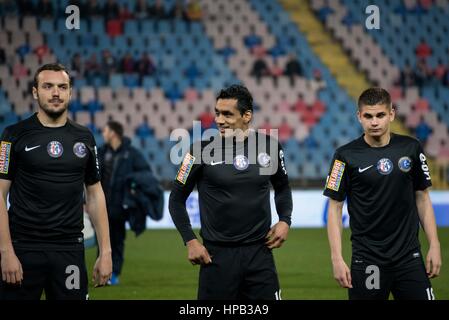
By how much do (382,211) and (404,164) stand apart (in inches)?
13.6

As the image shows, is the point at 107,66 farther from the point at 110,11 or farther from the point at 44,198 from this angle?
the point at 44,198

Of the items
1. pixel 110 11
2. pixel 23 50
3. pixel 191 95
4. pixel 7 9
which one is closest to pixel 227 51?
pixel 191 95

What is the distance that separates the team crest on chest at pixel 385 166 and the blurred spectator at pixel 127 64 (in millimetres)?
17331

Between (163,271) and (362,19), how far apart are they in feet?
48.8

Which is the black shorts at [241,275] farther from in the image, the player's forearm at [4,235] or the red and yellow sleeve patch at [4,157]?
the red and yellow sleeve patch at [4,157]

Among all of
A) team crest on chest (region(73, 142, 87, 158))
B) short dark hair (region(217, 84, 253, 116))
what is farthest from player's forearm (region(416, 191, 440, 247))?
team crest on chest (region(73, 142, 87, 158))

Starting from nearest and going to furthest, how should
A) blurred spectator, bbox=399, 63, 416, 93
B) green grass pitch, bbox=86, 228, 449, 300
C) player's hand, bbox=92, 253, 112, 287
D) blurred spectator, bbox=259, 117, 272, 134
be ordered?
player's hand, bbox=92, 253, 112, 287 → green grass pitch, bbox=86, 228, 449, 300 → blurred spectator, bbox=259, 117, 272, 134 → blurred spectator, bbox=399, 63, 416, 93

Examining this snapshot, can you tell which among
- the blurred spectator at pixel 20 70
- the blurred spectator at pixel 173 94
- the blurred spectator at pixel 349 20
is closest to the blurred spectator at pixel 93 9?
the blurred spectator at pixel 20 70

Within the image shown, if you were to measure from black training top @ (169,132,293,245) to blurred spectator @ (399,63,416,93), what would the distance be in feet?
60.4

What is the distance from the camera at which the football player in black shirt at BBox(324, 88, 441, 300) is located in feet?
18.6

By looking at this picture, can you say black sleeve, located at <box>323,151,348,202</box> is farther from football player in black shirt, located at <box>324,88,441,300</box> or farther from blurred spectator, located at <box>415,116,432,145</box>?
blurred spectator, located at <box>415,116,432,145</box>

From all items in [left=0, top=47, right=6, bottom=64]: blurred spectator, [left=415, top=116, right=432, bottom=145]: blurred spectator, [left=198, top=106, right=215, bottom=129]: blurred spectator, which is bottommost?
[left=415, top=116, right=432, bottom=145]: blurred spectator

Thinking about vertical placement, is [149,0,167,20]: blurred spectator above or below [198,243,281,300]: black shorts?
above

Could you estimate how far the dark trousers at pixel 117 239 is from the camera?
428 inches
